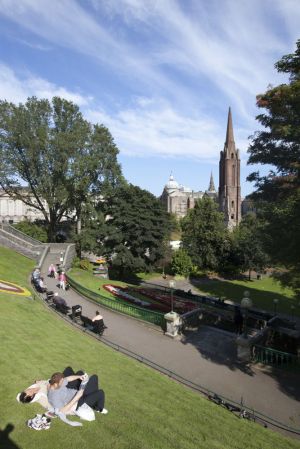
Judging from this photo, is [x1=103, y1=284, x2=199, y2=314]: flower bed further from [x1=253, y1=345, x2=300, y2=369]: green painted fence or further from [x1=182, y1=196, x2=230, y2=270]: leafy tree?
[x1=182, y1=196, x2=230, y2=270]: leafy tree

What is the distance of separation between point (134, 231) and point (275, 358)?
22.4 meters

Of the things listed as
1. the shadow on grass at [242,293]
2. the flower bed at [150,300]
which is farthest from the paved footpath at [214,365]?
the shadow on grass at [242,293]

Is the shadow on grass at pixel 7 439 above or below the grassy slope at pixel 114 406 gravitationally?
above

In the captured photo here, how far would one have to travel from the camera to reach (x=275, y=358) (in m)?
16.0

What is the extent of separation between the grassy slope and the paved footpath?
1.65 m

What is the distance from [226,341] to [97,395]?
1053 cm

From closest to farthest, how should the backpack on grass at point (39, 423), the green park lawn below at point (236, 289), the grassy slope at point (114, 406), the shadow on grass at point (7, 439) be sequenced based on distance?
the shadow on grass at point (7, 439)
the backpack on grass at point (39, 423)
the grassy slope at point (114, 406)
the green park lawn below at point (236, 289)

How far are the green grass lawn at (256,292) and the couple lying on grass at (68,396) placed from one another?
87.5ft

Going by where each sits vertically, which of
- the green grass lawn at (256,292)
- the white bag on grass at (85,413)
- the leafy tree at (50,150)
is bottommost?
the green grass lawn at (256,292)

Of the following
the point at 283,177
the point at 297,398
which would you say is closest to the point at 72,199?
the point at 283,177

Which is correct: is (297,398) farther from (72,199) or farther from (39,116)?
(39,116)

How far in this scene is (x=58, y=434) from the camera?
7.56 metres

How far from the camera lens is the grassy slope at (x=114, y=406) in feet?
25.5

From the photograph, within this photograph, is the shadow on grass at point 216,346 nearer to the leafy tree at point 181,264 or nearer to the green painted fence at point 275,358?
the green painted fence at point 275,358
